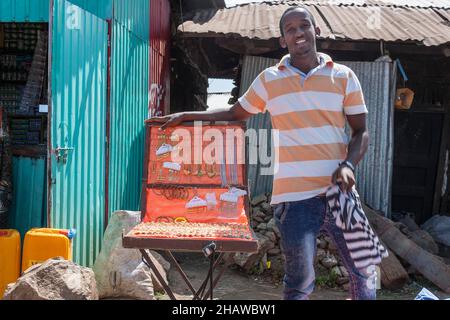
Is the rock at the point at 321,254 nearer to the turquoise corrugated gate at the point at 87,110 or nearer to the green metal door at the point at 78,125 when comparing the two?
the turquoise corrugated gate at the point at 87,110

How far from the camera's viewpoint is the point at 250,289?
5.68 metres

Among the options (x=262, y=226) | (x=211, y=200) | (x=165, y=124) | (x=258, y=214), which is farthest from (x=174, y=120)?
(x=258, y=214)

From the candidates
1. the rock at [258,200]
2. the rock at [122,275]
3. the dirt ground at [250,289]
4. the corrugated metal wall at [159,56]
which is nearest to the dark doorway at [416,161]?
the dirt ground at [250,289]

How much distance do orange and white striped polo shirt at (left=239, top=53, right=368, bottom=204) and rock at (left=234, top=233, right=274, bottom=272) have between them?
363cm

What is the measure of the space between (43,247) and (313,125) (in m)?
2.70

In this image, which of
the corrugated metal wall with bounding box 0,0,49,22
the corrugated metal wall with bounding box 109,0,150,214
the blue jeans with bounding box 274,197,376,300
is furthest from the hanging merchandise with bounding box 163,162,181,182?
the corrugated metal wall with bounding box 0,0,49,22

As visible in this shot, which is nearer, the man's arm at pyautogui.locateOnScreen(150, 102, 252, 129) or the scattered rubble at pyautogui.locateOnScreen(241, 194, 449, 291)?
the man's arm at pyautogui.locateOnScreen(150, 102, 252, 129)

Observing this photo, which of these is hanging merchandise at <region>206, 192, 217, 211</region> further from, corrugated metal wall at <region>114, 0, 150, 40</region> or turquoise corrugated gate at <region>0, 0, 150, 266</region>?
corrugated metal wall at <region>114, 0, 150, 40</region>

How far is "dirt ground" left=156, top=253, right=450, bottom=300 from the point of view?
5.39 m

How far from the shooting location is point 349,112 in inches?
99.6

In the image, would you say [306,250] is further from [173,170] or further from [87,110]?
[87,110]

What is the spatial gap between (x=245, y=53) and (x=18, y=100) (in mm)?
3742
